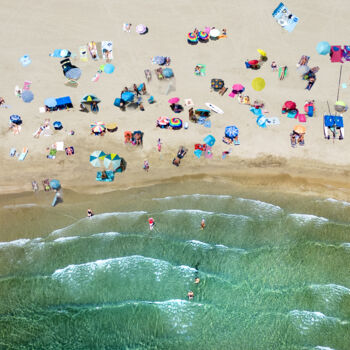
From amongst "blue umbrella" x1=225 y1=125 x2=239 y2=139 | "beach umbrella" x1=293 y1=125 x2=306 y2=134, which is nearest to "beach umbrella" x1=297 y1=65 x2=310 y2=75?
"beach umbrella" x1=293 y1=125 x2=306 y2=134

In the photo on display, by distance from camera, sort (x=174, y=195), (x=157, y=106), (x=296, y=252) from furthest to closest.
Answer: (x=157, y=106), (x=174, y=195), (x=296, y=252)

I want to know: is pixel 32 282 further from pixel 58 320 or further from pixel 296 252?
pixel 296 252

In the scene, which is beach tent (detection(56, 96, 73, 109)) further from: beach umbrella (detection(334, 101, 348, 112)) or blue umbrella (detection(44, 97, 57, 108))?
beach umbrella (detection(334, 101, 348, 112))

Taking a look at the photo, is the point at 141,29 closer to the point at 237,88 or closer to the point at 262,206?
the point at 237,88

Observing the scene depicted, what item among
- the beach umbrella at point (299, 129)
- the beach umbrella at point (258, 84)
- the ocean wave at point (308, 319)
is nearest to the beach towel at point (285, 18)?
the beach umbrella at point (258, 84)

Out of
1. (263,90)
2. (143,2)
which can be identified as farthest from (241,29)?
(143,2)
